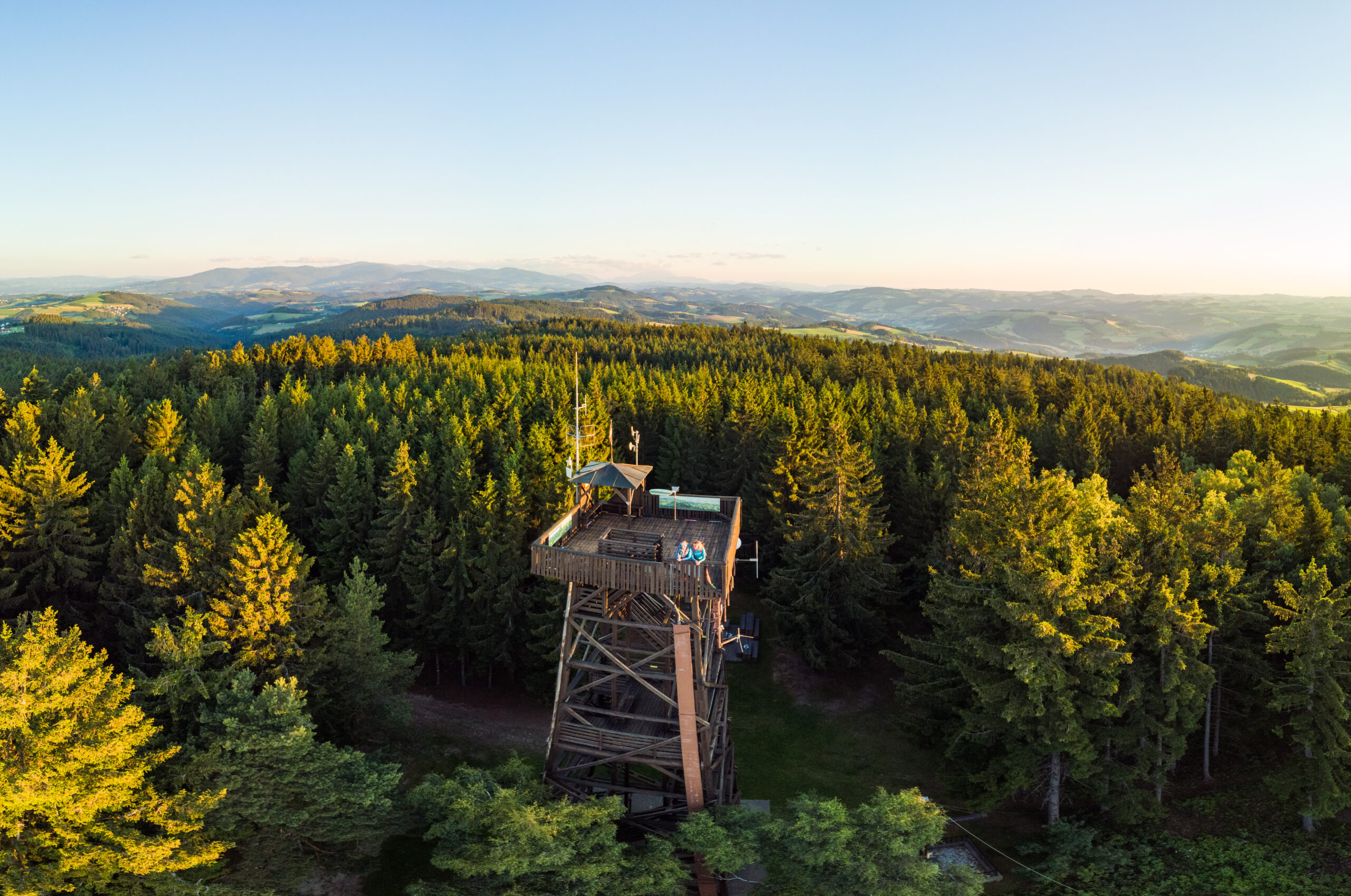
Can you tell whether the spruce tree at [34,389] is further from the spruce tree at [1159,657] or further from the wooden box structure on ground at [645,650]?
the spruce tree at [1159,657]

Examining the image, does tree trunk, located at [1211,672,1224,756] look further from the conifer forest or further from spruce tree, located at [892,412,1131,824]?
spruce tree, located at [892,412,1131,824]

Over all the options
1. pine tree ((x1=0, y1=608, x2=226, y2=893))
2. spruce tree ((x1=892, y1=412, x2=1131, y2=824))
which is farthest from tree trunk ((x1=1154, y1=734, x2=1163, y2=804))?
pine tree ((x1=0, y1=608, x2=226, y2=893))

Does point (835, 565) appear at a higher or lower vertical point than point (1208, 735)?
higher

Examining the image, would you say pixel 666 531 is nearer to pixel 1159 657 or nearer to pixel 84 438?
pixel 1159 657

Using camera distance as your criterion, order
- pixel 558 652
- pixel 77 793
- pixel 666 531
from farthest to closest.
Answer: pixel 558 652
pixel 666 531
pixel 77 793

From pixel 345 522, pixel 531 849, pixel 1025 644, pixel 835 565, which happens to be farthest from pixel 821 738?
pixel 345 522

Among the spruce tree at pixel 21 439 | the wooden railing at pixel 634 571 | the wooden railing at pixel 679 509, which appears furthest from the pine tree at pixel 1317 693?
the spruce tree at pixel 21 439

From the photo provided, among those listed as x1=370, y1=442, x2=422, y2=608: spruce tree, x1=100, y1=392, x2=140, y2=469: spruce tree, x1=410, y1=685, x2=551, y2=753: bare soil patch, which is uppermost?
x1=100, y1=392, x2=140, y2=469: spruce tree

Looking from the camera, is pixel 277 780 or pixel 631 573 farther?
pixel 631 573
